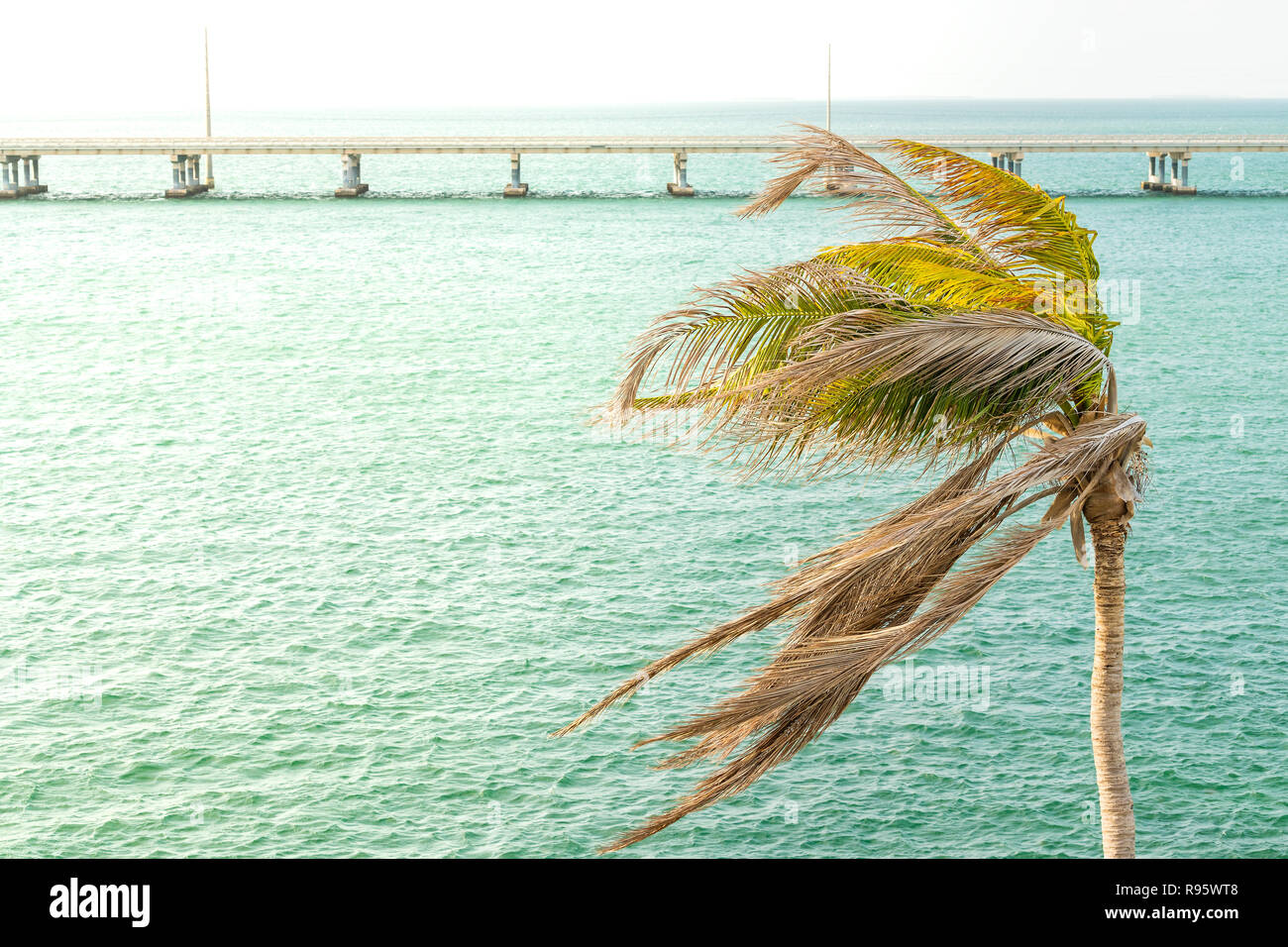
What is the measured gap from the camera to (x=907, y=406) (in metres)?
11.5

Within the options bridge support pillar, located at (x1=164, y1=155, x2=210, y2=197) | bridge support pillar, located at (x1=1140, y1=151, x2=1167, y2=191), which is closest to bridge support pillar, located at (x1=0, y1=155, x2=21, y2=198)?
bridge support pillar, located at (x1=164, y1=155, x2=210, y2=197)

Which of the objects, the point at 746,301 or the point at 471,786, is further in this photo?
the point at 471,786

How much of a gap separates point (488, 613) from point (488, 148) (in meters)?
80.5

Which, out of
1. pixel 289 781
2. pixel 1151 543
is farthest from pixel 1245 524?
pixel 289 781

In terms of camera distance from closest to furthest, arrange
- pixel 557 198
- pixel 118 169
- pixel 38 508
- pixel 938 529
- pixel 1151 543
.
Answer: pixel 938 529
pixel 1151 543
pixel 38 508
pixel 557 198
pixel 118 169

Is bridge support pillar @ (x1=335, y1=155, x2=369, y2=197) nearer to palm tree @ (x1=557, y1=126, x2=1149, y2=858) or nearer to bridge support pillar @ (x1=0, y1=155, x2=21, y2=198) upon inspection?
bridge support pillar @ (x1=0, y1=155, x2=21, y2=198)

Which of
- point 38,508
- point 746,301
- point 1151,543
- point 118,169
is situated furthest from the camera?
point 118,169

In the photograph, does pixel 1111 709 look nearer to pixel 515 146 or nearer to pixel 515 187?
pixel 515 146

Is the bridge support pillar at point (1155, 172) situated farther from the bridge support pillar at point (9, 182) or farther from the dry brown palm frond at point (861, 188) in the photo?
the dry brown palm frond at point (861, 188)

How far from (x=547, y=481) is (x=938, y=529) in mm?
27458

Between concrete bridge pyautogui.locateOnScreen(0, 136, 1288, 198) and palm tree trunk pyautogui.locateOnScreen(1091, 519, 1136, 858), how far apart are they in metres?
89.5

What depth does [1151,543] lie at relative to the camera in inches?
1258

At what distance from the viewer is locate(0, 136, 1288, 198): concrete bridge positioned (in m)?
102
